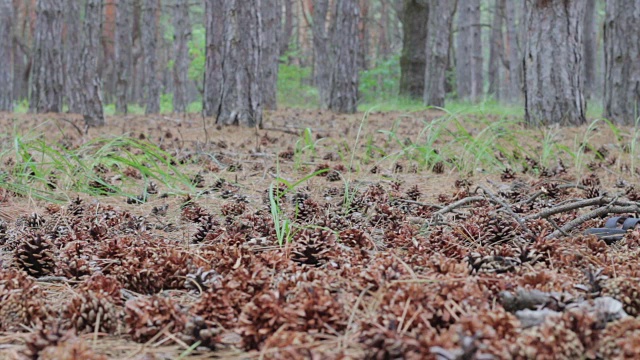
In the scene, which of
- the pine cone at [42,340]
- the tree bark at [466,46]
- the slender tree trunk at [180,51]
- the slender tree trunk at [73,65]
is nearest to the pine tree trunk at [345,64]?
the slender tree trunk at [73,65]

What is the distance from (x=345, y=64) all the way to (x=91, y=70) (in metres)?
4.63

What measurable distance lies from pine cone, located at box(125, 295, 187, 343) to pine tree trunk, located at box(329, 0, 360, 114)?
9480mm

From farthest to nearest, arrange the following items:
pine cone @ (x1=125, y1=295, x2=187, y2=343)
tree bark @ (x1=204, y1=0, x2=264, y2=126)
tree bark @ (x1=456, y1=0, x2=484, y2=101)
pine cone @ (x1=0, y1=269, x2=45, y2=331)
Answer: tree bark @ (x1=456, y1=0, x2=484, y2=101) → tree bark @ (x1=204, y1=0, x2=264, y2=126) → pine cone @ (x1=0, y1=269, x2=45, y2=331) → pine cone @ (x1=125, y1=295, x2=187, y2=343)

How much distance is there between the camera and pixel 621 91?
23.5ft

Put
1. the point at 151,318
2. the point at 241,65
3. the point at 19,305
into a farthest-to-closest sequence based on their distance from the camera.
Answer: the point at 241,65 → the point at 19,305 → the point at 151,318

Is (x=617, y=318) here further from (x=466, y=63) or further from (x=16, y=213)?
(x=466, y=63)

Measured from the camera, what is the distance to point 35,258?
1873 millimetres

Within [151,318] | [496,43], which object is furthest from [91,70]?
[496,43]

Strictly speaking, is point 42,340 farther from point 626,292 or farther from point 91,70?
point 91,70

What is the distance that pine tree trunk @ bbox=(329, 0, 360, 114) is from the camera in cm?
1065

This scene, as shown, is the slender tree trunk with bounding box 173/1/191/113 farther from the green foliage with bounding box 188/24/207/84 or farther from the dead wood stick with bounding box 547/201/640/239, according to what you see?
the dead wood stick with bounding box 547/201/640/239

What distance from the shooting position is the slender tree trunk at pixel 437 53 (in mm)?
11961

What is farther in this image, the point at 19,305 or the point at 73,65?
the point at 73,65

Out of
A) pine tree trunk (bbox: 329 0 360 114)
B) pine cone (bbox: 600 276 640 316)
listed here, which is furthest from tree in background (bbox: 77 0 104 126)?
pine cone (bbox: 600 276 640 316)
